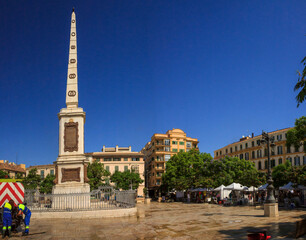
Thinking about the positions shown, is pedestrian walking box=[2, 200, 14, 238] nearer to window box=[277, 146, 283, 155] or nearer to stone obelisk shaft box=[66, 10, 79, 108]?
stone obelisk shaft box=[66, 10, 79, 108]

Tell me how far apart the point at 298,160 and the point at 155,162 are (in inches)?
1370

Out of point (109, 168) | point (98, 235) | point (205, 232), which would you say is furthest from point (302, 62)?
point (109, 168)

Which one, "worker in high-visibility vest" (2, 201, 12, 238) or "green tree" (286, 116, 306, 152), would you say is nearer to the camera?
"worker in high-visibility vest" (2, 201, 12, 238)

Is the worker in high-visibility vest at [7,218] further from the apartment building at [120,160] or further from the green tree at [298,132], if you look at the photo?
the apartment building at [120,160]

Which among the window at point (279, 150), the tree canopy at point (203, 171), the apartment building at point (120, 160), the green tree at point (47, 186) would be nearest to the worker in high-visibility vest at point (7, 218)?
the tree canopy at point (203, 171)

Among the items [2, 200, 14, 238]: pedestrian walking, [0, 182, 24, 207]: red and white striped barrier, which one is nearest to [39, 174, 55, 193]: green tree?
[0, 182, 24, 207]: red and white striped barrier

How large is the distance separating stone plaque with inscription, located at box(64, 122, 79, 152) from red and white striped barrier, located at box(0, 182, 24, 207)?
9.60 metres

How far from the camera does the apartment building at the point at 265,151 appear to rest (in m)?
58.6

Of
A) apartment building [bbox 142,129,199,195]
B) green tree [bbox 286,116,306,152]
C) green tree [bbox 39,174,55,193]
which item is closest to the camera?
green tree [bbox 286,116,306,152]

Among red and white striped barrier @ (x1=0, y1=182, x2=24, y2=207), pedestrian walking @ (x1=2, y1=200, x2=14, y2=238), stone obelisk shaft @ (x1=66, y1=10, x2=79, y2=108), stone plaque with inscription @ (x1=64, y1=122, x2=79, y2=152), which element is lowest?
pedestrian walking @ (x1=2, y1=200, x2=14, y2=238)

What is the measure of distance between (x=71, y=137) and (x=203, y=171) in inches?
1095

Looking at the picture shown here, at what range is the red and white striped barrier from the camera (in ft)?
41.8

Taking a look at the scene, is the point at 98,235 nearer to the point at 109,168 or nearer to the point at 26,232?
the point at 26,232

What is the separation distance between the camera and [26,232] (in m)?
12.8
